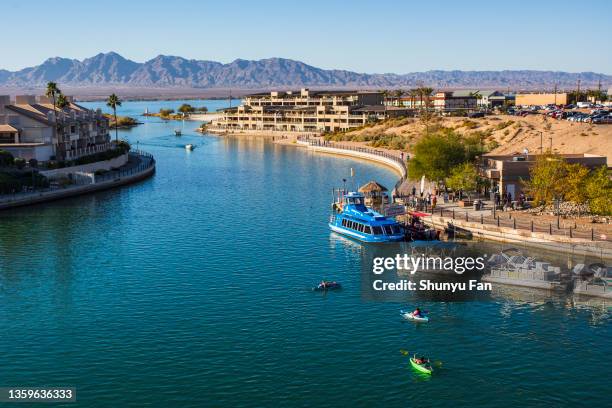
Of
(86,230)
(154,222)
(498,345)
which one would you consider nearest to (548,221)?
(498,345)

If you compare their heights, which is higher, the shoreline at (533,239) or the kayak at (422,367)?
the shoreline at (533,239)

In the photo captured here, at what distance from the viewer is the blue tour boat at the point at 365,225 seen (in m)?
67.5

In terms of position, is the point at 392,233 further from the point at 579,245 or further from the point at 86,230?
the point at 86,230

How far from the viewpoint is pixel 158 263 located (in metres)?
60.8

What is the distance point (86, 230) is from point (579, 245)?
4928cm

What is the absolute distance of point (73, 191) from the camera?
98438 millimetres

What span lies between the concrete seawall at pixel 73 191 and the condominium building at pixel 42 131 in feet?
33.6

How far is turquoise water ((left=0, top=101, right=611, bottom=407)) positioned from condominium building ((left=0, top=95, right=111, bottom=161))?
36.4 meters

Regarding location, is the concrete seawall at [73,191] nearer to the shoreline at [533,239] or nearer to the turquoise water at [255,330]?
the turquoise water at [255,330]

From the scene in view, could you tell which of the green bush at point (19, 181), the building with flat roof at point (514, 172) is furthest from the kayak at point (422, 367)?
the green bush at point (19, 181)

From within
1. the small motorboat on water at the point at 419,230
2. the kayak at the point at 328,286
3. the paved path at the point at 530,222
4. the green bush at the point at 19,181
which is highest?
the green bush at the point at 19,181

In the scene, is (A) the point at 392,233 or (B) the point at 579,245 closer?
(B) the point at 579,245

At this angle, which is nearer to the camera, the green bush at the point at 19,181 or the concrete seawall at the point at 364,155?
the green bush at the point at 19,181

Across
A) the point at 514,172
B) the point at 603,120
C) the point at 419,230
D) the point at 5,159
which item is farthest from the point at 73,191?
the point at 603,120
